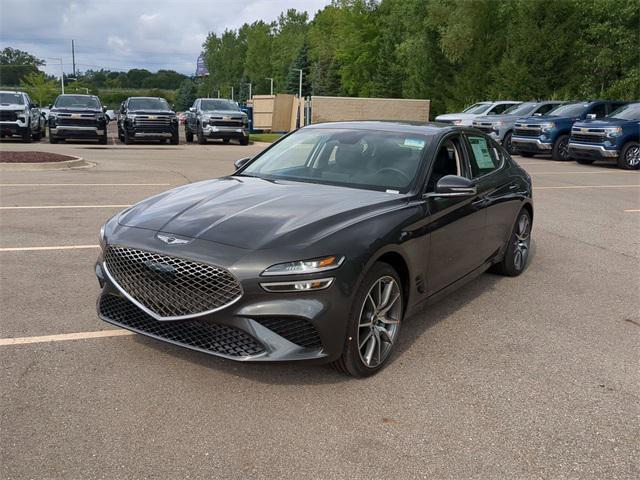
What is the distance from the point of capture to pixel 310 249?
11.6ft

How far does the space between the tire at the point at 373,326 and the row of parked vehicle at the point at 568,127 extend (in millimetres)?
16231

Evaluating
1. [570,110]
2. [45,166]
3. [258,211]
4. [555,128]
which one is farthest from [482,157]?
[570,110]

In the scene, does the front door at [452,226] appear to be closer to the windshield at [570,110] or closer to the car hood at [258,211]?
the car hood at [258,211]

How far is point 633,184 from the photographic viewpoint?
15016 mm

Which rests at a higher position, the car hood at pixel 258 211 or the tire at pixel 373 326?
the car hood at pixel 258 211

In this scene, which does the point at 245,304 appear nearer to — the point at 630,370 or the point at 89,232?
the point at 630,370

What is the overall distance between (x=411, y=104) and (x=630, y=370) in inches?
1329

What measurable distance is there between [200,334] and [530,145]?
1988cm

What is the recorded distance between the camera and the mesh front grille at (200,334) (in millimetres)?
3477

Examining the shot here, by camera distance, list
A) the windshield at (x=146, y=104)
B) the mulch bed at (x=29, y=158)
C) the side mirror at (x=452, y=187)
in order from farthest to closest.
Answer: the windshield at (x=146, y=104) → the mulch bed at (x=29, y=158) → the side mirror at (x=452, y=187)

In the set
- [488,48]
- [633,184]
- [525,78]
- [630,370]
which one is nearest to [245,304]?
[630,370]

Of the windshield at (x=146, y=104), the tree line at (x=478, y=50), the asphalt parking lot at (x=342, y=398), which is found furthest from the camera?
the tree line at (x=478, y=50)

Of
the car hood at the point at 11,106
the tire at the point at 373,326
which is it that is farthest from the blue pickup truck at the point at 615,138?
the car hood at the point at 11,106

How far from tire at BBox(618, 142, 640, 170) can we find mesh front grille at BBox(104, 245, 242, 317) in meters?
17.6
